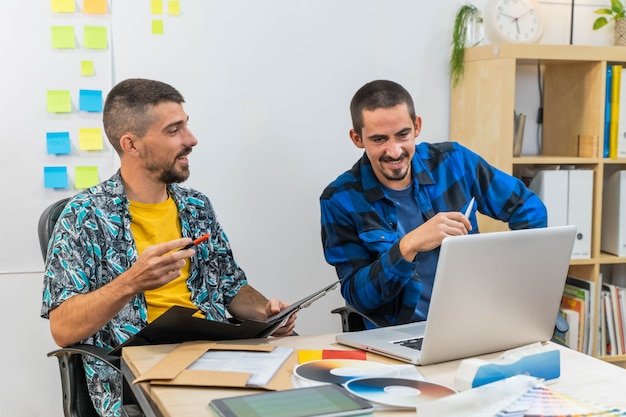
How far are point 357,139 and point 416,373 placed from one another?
3.84 ft

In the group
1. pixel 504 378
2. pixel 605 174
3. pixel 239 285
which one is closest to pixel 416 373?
pixel 504 378

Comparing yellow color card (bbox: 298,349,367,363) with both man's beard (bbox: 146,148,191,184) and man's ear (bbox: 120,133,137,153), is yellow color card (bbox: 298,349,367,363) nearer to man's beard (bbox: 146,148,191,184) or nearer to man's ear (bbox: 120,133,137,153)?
man's beard (bbox: 146,148,191,184)

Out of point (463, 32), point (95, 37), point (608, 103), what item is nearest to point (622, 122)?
point (608, 103)

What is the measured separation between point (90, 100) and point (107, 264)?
85 cm

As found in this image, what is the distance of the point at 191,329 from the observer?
1.69 metres

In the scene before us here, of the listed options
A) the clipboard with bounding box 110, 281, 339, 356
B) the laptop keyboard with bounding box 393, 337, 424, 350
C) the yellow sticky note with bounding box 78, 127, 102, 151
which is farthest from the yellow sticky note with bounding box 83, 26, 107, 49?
the laptop keyboard with bounding box 393, 337, 424, 350

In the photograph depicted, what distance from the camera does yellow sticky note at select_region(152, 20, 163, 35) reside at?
275cm

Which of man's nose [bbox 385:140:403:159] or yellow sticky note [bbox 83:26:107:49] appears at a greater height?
yellow sticky note [bbox 83:26:107:49]

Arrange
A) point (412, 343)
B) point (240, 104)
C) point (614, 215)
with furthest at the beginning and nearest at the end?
point (614, 215)
point (240, 104)
point (412, 343)

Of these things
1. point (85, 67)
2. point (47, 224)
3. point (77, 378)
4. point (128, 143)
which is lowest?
point (77, 378)

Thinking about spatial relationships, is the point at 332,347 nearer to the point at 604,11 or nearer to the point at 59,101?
the point at 59,101

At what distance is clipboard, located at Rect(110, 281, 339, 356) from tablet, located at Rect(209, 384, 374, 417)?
364 mm

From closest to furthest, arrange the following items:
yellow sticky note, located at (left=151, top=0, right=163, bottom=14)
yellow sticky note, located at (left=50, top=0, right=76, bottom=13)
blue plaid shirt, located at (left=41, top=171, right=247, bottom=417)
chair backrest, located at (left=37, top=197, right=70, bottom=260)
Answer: blue plaid shirt, located at (left=41, top=171, right=247, bottom=417) → chair backrest, located at (left=37, top=197, right=70, bottom=260) → yellow sticky note, located at (left=50, top=0, right=76, bottom=13) → yellow sticky note, located at (left=151, top=0, right=163, bottom=14)

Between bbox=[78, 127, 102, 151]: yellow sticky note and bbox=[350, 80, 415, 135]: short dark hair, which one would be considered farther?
bbox=[78, 127, 102, 151]: yellow sticky note
